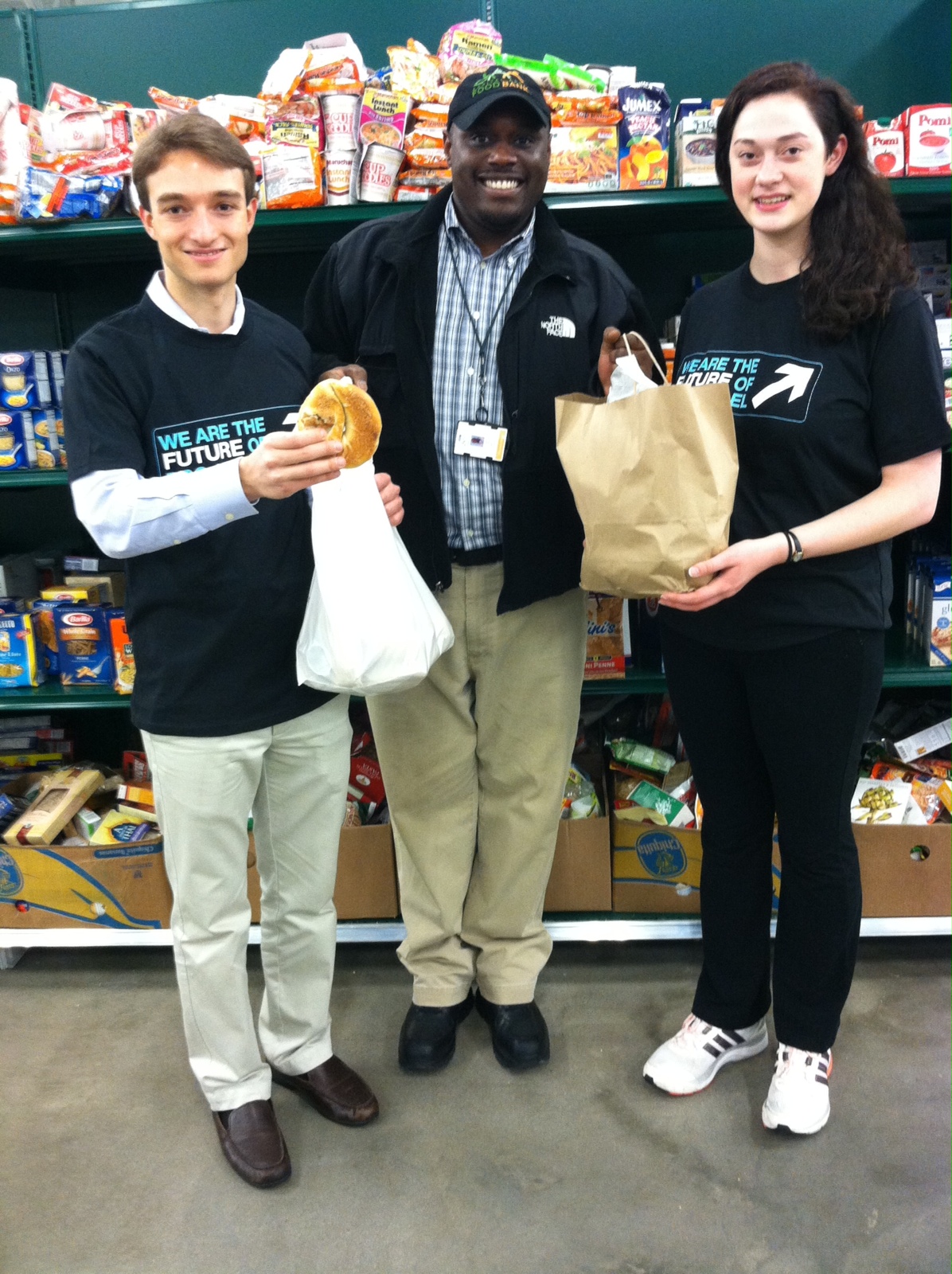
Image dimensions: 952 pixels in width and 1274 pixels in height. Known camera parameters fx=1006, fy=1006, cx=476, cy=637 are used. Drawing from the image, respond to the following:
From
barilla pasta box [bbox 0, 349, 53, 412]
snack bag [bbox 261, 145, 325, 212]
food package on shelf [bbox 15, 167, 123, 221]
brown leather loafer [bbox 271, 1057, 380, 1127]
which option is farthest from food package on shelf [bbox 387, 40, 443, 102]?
brown leather loafer [bbox 271, 1057, 380, 1127]

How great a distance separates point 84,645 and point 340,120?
1433mm

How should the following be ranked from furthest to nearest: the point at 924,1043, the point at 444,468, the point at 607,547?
the point at 924,1043, the point at 444,468, the point at 607,547

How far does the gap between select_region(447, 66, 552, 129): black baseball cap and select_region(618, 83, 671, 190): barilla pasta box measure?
51 cm

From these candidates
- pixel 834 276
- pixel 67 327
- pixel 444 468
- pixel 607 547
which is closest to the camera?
pixel 834 276

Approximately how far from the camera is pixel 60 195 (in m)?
2.30

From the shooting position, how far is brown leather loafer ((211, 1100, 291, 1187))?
192 centimetres

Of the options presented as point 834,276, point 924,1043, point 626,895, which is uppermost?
point 834,276

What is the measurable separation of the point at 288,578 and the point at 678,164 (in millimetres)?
1408

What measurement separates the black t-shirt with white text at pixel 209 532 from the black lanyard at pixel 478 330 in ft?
1.10

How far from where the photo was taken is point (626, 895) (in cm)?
265

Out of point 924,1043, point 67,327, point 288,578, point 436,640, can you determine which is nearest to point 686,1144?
point 924,1043

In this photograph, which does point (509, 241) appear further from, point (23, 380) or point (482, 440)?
point (23, 380)

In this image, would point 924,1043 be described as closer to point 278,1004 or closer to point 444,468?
point 278,1004

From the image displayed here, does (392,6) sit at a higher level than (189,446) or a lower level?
higher
